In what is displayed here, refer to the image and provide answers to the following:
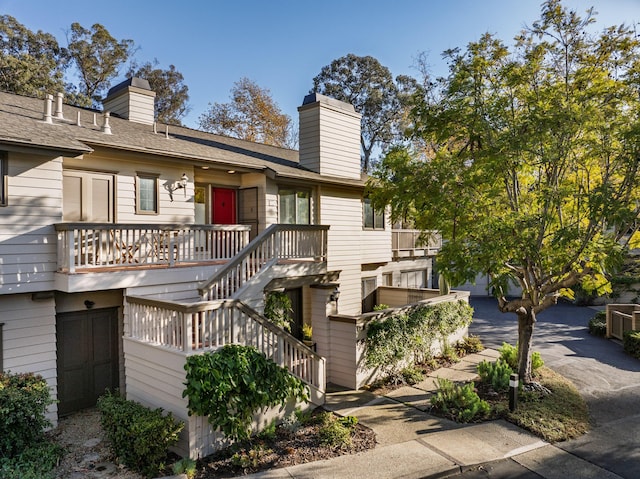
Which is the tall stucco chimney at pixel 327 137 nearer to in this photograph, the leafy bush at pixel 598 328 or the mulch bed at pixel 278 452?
the mulch bed at pixel 278 452

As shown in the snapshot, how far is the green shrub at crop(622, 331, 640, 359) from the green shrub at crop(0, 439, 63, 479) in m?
15.4

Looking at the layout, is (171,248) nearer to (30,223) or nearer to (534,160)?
(30,223)

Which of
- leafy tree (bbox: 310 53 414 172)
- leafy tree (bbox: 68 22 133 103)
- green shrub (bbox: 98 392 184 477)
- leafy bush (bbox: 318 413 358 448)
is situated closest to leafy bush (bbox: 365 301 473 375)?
leafy bush (bbox: 318 413 358 448)

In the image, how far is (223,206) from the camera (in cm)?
1232

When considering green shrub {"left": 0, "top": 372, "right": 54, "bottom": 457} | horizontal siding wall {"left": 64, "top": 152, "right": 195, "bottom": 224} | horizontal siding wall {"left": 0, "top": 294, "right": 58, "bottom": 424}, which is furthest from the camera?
horizontal siding wall {"left": 64, "top": 152, "right": 195, "bottom": 224}

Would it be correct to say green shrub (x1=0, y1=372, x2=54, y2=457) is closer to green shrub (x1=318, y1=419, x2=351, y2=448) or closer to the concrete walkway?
the concrete walkway

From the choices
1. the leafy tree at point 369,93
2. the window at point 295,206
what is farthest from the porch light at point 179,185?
the leafy tree at point 369,93

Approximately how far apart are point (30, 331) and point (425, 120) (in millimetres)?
9687

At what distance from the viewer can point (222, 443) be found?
723 cm

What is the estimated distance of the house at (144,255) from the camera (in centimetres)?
758

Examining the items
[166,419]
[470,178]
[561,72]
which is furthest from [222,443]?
[561,72]

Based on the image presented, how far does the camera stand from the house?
7582 mm

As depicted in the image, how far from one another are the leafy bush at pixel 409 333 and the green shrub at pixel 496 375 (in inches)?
76.8

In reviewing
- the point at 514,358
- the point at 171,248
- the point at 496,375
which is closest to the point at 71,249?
the point at 171,248
